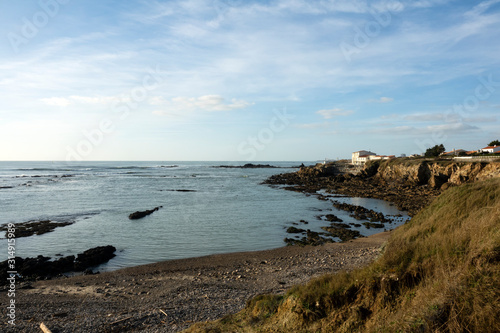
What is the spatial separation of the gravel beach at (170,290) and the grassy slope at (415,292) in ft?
9.71

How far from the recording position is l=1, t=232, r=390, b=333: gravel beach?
32.2 feet

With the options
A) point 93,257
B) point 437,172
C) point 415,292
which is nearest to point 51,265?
point 93,257

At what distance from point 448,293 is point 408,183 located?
54.8 meters

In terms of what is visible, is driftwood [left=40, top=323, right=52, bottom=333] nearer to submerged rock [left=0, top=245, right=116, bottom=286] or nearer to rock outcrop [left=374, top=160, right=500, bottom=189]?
submerged rock [left=0, top=245, right=116, bottom=286]

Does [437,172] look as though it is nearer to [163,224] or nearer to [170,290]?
[163,224]

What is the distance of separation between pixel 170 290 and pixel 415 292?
402 inches

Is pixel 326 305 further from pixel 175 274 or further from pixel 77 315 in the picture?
pixel 175 274

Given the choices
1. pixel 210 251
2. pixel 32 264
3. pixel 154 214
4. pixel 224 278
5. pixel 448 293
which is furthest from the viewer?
pixel 154 214

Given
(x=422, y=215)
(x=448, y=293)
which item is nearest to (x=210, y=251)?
(x=422, y=215)

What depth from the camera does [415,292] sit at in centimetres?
634

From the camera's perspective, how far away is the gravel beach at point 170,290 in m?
9.81

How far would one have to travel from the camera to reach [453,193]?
10195mm

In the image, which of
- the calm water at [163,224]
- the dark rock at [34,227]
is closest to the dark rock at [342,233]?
the calm water at [163,224]

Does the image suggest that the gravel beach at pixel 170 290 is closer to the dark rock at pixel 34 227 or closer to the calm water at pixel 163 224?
the calm water at pixel 163 224
